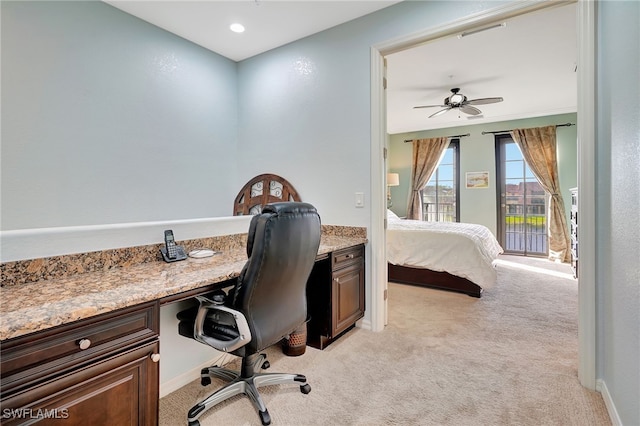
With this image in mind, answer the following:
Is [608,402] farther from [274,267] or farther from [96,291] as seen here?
[96,291]

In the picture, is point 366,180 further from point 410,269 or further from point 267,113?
point 410,269

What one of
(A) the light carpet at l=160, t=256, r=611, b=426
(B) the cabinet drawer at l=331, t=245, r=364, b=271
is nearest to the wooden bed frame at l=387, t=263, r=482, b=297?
(A) the light carpet at l=160, t=256, r=611, b=426

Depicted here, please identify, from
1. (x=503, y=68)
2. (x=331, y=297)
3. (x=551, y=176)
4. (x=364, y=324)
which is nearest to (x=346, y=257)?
(x=331, y=297)

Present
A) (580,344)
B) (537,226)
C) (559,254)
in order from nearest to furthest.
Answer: (580,344) → (559,254) → (537,226)

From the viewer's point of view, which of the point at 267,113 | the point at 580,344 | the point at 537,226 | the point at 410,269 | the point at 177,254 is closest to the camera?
the point at 177,254

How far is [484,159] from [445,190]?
0.97 meters

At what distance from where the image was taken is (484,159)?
A: 6230 millimetres

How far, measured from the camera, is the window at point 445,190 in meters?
6.59

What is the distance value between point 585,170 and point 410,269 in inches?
98.9

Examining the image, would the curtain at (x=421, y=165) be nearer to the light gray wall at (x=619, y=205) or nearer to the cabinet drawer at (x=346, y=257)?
the cabinet drawer at (x=346, y=257)

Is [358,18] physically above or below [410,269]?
above

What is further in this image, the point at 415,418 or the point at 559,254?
the point at 559,254

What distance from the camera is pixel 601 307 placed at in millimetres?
1800

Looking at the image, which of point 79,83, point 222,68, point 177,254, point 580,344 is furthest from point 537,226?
point 79,83
